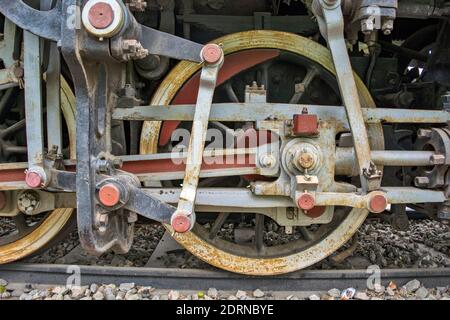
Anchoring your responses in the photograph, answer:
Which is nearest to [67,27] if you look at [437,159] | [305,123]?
[305,123]

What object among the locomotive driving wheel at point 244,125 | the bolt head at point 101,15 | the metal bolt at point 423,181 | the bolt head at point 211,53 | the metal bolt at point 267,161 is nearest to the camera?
the bolt head at point 101,15

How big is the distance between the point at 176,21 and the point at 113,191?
113 centimetres

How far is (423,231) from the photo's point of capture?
120 inches

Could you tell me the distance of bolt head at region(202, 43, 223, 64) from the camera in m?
1.54

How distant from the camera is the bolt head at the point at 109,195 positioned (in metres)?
1.55

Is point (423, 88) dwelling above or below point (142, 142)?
above

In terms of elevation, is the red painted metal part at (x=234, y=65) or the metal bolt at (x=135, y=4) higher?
the metal bolt at (x=135, y=4)

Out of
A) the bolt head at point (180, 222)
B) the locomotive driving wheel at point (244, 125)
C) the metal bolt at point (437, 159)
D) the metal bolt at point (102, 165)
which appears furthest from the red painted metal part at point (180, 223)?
the metal bolt at point (437, 159)

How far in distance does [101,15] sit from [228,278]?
1400mm

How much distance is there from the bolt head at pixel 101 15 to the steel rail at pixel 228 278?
49.0 inches

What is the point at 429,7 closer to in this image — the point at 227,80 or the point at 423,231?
the point at 227,80

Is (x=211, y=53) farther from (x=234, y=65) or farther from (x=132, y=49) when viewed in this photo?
(x=234, y=65)

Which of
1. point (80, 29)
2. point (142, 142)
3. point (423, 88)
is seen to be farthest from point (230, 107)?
point (423, 88)

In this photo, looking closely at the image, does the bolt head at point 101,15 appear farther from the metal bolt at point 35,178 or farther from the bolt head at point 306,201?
the bolt head at point 306,201
